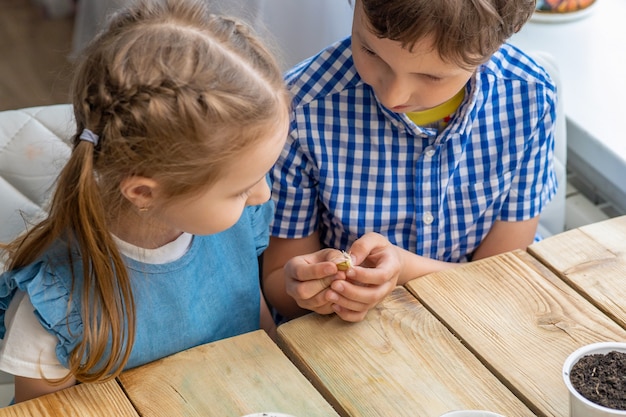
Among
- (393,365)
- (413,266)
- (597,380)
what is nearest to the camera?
(597,380)

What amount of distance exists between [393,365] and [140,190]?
0.35 metres

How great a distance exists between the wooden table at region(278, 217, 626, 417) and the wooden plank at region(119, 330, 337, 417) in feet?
0.10

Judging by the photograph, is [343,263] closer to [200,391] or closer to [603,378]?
[200,391]

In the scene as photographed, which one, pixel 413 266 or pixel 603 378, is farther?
pixel 413 266

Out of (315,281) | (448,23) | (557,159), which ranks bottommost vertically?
(557,159)

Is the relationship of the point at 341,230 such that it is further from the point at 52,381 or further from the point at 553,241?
the point at 52,381

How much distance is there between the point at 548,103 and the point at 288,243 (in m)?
0.47

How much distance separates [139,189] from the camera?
3.05ft

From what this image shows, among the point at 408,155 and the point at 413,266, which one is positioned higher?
the point at 408,155

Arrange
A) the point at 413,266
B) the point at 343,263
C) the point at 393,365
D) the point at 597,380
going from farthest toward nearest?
the point at 413,266 < the point at 343,263 < the point at 393,365 < the point at 597,380

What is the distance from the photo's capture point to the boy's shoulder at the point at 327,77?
1.28m

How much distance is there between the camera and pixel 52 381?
0.99m

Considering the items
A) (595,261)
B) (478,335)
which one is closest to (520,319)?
(478,335)

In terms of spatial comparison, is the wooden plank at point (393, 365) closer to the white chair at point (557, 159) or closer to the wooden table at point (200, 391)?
the wooden table at point (200, 391)
